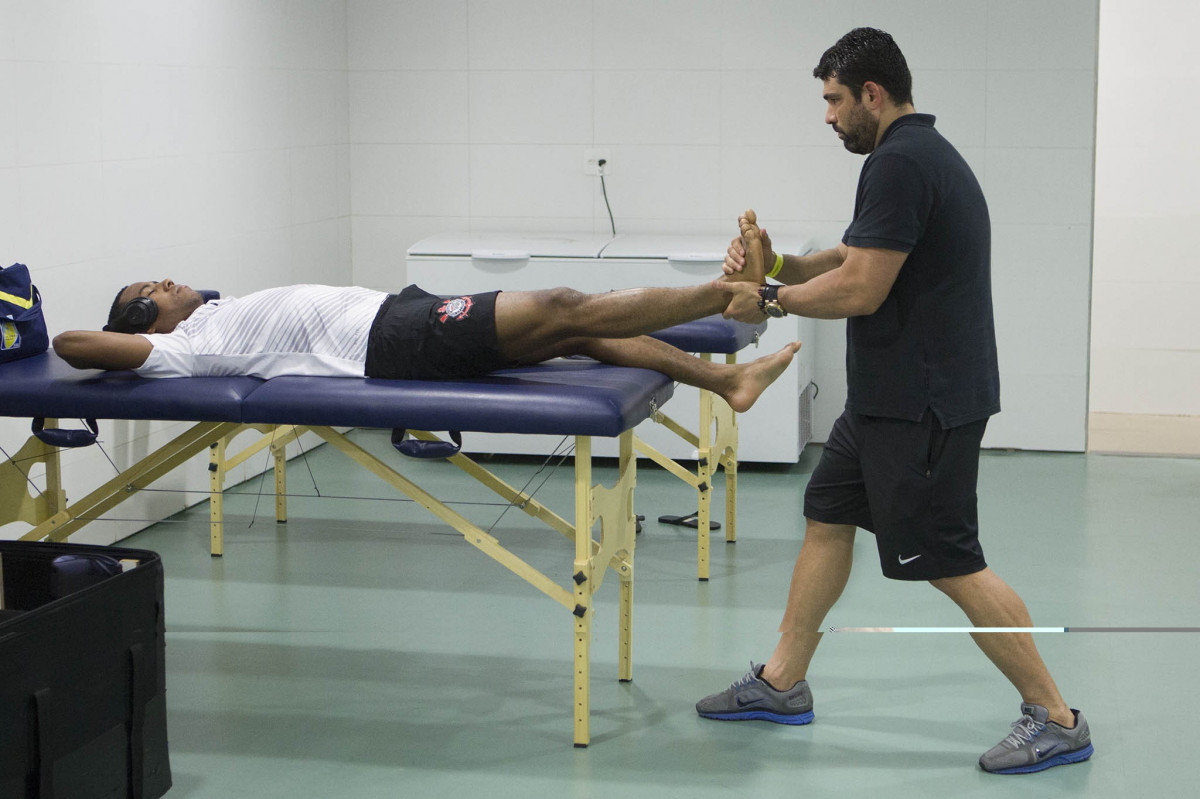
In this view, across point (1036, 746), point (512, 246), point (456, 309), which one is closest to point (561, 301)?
point (456, 309)

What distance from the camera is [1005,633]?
2.57 m

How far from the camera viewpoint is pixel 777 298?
2.68 meters

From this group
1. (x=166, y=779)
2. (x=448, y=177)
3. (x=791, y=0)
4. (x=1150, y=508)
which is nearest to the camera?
(x=166, y=779)

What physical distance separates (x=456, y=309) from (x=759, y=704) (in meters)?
1.07

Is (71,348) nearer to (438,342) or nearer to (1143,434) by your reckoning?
(438,342)

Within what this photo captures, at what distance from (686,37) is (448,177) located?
1133 millimetres

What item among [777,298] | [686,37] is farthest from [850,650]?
[686,37]

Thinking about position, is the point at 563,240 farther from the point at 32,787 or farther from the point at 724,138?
the point at 32,787

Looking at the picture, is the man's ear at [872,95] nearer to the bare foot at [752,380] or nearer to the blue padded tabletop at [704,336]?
the bare foot at [752,380]

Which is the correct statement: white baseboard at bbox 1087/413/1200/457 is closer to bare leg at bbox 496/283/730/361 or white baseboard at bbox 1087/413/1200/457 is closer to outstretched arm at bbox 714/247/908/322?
bare leg at bbox 496/283/730/361

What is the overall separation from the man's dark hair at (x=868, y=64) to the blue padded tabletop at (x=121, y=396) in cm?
136

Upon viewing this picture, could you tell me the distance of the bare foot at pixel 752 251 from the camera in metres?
2.82

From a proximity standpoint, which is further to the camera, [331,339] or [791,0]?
[791,0]

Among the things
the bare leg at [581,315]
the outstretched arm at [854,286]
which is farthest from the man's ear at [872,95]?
the bare leg at [581,315]
